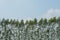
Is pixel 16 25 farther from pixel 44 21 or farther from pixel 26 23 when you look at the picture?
pixel 44 21

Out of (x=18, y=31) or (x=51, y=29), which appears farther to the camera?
(x=18, y=31)

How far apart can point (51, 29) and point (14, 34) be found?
6426mm

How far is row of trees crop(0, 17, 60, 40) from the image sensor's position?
1239 inches

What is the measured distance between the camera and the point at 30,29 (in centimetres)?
3419

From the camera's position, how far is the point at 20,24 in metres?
35.9

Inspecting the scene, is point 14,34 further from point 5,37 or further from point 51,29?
point 51,29

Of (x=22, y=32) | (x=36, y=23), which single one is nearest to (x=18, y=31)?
(x=22, y=32)

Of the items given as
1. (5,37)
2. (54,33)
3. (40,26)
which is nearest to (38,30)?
(40,26)

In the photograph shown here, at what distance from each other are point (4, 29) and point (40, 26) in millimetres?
5998

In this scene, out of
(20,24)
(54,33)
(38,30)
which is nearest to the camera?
(54,33)

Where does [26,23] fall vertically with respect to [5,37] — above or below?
above

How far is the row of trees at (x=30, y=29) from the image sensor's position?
31483mm

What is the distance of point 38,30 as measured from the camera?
3281 cm

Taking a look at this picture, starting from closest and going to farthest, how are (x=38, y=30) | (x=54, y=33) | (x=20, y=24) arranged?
(x=54, y=33) < (x=38, y=30) < (x=20, y=24)
